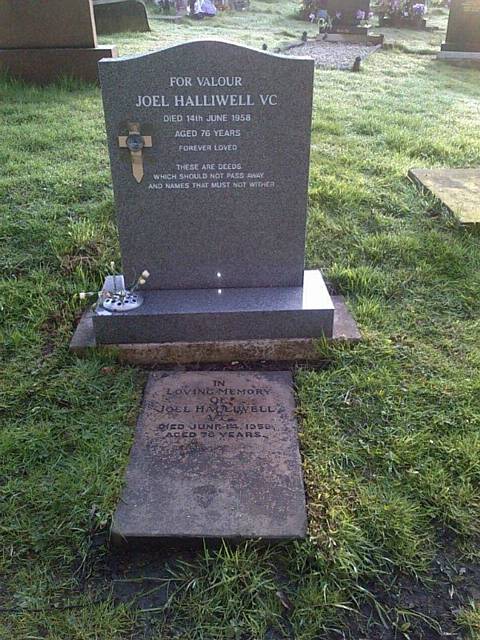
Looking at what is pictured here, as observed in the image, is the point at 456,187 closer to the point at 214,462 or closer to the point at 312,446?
the point at 312,446

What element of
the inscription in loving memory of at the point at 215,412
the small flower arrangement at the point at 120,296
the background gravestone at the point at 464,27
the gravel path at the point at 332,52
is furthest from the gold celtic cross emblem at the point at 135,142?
the background gravestone at the point at 464,27

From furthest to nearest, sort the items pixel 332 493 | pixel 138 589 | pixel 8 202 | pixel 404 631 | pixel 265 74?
pixel 8 202, pixel 265 74, pixel 332 493, pixel 138 589, pixel 404 631

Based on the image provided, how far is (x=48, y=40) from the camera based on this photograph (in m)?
6.72

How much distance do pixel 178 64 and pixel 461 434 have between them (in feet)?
6.20

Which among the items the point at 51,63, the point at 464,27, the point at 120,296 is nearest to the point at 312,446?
the point at 120,296

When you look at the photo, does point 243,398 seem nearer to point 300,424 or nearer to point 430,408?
point 300,424

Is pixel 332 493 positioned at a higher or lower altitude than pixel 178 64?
lower

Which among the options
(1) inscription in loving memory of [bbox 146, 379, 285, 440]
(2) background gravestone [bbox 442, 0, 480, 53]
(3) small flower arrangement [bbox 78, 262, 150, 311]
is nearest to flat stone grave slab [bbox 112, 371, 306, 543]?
(1) inscription in loving memory of [bbox 146, 379, 285, 440]

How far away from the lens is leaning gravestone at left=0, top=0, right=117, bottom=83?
21.5 ft

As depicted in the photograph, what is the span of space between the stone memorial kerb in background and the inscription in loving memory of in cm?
62

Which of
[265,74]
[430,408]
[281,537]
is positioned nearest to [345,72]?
[265,74]

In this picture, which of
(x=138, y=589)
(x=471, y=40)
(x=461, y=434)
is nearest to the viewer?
(x=138, y=589)

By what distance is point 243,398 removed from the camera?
8.02ft

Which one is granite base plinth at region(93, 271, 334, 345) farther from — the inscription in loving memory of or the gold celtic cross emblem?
the gold celtic cross emblem
